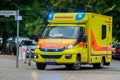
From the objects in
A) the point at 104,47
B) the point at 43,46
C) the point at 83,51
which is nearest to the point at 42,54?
the point at 43,46

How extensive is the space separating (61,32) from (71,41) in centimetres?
100

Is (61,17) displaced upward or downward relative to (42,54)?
upward

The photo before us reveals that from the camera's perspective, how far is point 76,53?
24672 mm

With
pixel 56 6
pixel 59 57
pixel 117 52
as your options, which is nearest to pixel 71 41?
pixel 59 57

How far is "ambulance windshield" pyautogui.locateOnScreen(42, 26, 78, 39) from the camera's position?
991 inches

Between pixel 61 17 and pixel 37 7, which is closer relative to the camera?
pixel 61 17

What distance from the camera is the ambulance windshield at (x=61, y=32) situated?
991 inches

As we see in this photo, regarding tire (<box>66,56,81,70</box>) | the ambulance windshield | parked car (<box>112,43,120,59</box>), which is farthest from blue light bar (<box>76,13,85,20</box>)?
parked car (<box>112,43,120,59</box>)

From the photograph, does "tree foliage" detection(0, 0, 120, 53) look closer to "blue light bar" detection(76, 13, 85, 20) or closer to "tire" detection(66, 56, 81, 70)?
"blue light bar" detection(76, 13, 85, 20)

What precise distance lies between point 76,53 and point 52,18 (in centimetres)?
258

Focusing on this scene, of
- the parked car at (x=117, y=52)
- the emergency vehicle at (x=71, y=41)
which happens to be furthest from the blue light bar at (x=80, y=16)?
the parked car at (x=117, y=52)

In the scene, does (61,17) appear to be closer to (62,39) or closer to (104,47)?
(62,39)

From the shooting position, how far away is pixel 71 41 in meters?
24.6

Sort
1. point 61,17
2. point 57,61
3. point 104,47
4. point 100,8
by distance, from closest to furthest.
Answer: point 57,61 < point 61,17 < point 104,47 < point 100,8
